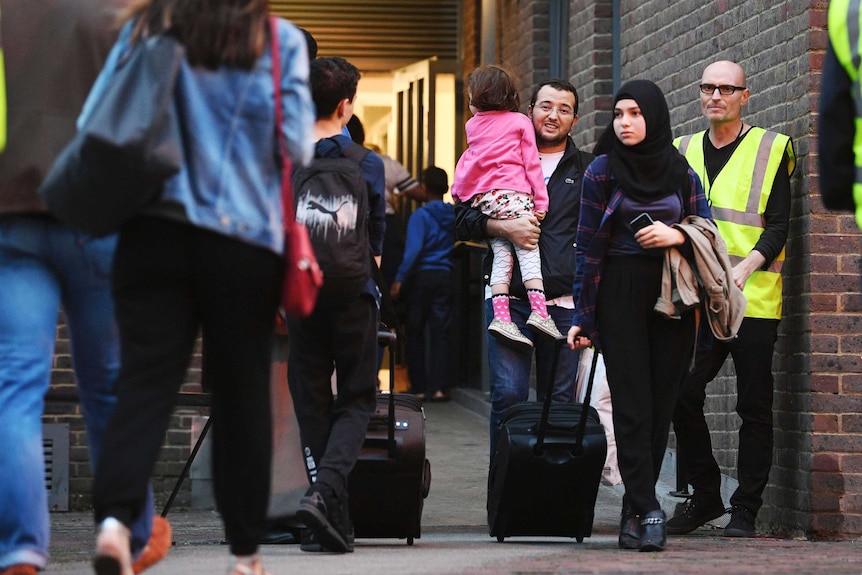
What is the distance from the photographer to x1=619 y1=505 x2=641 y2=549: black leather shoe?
20.5 feet

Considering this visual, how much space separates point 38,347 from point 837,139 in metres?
Answer: 2.41

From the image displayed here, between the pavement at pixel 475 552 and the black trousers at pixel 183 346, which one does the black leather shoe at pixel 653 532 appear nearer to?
the pavement at pixel 475 552

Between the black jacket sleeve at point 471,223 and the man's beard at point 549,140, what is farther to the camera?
the man's beard at point 549,140

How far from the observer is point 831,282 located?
7.24 metres

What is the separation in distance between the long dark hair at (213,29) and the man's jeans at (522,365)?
3404mm

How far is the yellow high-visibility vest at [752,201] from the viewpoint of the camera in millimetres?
7277

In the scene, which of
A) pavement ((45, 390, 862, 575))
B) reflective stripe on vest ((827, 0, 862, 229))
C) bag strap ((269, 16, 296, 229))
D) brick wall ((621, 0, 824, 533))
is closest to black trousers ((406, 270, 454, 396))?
pavement ((45, 390, 862, 575))

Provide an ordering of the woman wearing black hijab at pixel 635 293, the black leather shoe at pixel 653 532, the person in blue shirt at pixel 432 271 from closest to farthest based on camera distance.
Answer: the black leather shoe at pixel 653 532 < the woman wearing black hijab at pixel 635 293 < the person in blue shirt at pixel 432 271

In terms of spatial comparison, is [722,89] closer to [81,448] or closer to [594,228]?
[594,228]

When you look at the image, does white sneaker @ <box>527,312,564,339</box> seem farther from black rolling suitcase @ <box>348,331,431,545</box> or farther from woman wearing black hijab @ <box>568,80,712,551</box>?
black rolling suitcase @ <box>348,331,431,545</box>

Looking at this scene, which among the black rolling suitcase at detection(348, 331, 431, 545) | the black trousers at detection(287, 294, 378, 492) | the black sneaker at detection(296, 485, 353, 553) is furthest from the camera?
the black rolling suitcase at detection(348, 331, 431, 545)

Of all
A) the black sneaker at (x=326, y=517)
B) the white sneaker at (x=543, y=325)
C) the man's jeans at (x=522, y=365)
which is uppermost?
the white sneaker at (x=543, y=325)

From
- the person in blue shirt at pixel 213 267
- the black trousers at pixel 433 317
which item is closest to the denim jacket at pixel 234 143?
the person in blue shirt at pixel 213 267

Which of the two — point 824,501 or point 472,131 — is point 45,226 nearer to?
point 472,131
